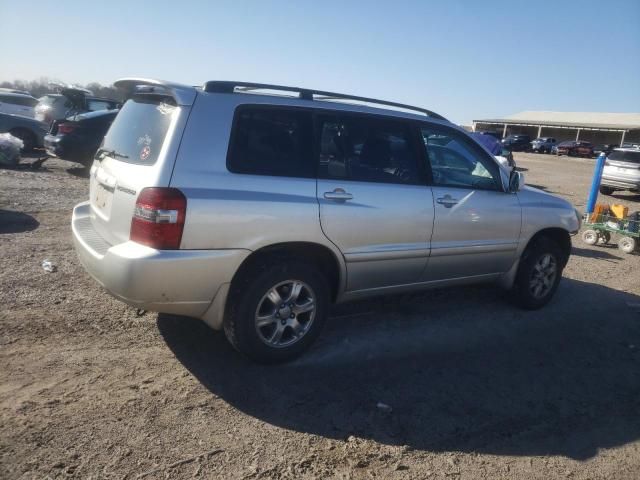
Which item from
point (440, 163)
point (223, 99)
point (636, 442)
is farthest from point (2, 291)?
point (636, 442)

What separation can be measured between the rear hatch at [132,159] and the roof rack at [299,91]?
299 mm

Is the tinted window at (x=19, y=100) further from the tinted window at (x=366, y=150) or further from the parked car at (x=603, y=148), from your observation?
A: the parked car at (x=603, y=148)

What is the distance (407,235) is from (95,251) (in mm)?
2302

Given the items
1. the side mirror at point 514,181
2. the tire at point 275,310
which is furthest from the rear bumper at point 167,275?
the side mirror at point 514,181

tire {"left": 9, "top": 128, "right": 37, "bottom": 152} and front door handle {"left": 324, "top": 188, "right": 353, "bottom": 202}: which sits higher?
front door handle {"left": 324, "top": 188, "right": 353, "bottom": 202}

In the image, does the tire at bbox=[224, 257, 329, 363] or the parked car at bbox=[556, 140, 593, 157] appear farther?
the parked car at bbox=[556, 140, 593, 157]

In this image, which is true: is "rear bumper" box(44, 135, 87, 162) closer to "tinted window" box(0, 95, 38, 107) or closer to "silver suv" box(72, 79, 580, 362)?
"tinted window" box(0, 95, 38, 107)

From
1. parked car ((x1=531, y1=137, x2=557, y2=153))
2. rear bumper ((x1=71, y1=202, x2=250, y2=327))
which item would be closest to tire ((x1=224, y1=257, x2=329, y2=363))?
rear bumper ((x1=71, y1=202, x2=250, y2=327))

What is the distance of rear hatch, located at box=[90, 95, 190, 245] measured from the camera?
120 inches

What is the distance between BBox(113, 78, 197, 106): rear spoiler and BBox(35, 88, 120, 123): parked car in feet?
36.0

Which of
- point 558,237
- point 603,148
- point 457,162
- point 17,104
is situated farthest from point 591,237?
point 603,148

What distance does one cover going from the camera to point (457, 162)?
4.48 m

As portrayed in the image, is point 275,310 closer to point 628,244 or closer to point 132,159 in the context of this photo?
point 132,159

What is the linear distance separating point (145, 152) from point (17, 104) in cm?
1550
